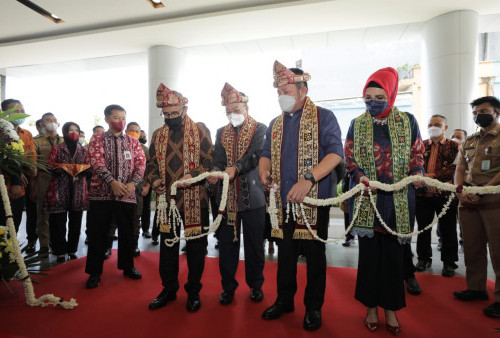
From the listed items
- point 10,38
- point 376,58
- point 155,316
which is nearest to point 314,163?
point 155,316

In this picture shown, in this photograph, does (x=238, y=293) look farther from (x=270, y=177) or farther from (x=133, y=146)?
(x=133, y=146)

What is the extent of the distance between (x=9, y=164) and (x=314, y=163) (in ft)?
7.77

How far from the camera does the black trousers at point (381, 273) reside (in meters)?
2.00

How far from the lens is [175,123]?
2.48m

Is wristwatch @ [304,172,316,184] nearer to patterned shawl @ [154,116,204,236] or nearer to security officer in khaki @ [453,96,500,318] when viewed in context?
patterned shawl @ [154,116,204,236]

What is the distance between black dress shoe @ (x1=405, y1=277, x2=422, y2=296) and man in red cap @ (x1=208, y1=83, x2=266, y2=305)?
3.99 ft

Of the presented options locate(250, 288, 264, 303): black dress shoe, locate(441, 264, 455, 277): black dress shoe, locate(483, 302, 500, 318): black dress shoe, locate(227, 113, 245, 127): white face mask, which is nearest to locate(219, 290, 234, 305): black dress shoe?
locate(250, 288, 264, 303): black dress shoe

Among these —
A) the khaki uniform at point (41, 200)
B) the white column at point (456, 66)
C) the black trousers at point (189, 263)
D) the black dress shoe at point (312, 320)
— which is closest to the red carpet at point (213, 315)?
the black dress shoe at point (312, 320)

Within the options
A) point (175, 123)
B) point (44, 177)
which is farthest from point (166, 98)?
point (44, 177)

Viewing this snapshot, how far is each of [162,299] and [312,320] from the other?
3.59ft

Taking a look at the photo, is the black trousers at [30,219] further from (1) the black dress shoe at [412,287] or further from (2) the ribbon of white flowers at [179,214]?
(1) the black dress shoe at [412,287]

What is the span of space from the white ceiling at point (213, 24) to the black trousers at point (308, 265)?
4.55 m

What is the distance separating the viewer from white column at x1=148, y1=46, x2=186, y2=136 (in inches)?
285

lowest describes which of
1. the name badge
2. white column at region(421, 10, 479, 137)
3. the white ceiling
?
the name badge
